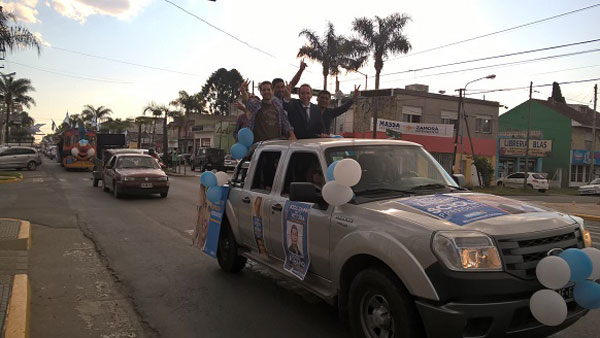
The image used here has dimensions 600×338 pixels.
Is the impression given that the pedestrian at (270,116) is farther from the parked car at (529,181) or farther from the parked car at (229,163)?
the parked car at (529,181)

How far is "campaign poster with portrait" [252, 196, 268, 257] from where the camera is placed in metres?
4.86

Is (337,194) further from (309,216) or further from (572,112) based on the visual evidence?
(572,112)

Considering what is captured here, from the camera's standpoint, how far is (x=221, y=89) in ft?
281

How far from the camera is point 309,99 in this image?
21.7 ft

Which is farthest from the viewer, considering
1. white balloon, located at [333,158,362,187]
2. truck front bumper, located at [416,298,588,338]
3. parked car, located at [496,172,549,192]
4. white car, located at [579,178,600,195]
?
parked car, located at [496,172,549,192]

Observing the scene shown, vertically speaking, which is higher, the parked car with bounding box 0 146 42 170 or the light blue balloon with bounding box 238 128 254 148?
the light blue balloon with bounding box 238 128 254 148

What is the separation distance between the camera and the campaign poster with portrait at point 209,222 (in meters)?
5.82

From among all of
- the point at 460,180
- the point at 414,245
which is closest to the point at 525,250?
the point at 414,245

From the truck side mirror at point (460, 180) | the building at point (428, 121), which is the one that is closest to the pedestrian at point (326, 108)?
the truck side mirror at point (460, 180)

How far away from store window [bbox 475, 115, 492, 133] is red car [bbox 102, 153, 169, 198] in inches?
1231

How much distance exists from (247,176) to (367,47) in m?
28.8

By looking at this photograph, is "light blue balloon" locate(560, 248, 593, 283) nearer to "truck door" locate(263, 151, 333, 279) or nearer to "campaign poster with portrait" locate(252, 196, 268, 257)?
"truck door" locate(263, 151, 333, 279)

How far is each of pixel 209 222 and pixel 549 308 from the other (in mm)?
4444


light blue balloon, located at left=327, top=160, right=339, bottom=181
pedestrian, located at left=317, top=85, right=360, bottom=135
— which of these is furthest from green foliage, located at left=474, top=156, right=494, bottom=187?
light blue balloon, located at left=327, top=160, right=339, bottom=181
